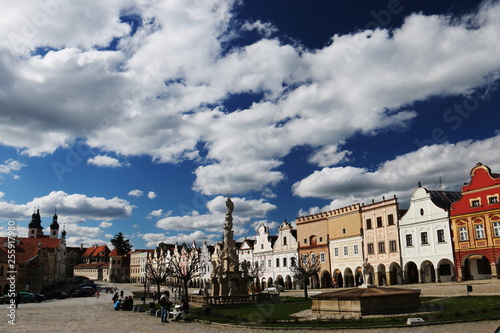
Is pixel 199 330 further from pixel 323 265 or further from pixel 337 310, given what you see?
pixel 323 265

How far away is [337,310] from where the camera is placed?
21.6 m

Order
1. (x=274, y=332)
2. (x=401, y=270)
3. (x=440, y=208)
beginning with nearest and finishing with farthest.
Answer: (x=274, y=332) → (x=440, y=208) → (x=401, y=270)

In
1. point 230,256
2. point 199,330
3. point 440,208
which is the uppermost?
point 440,208

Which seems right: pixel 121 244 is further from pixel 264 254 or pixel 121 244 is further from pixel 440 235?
pixel 440 235

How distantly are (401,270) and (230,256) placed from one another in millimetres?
20210

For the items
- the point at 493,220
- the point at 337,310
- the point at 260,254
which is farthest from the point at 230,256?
the point at 260,254

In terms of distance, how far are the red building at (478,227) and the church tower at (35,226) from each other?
126115 millimetres

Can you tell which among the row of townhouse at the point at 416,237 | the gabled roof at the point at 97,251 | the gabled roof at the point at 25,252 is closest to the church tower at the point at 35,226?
the gabled roof at the point at 97,251

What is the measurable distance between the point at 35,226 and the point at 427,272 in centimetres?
12423

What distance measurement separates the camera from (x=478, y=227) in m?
39.8

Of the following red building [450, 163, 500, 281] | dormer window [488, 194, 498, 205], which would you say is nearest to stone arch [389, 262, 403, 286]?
red building [450, 163, 500, 281]

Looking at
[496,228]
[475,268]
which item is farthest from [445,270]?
[496,228]

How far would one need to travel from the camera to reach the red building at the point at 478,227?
38.4 m

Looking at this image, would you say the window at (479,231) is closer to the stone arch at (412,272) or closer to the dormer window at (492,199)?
the dormer window at (492,199)
